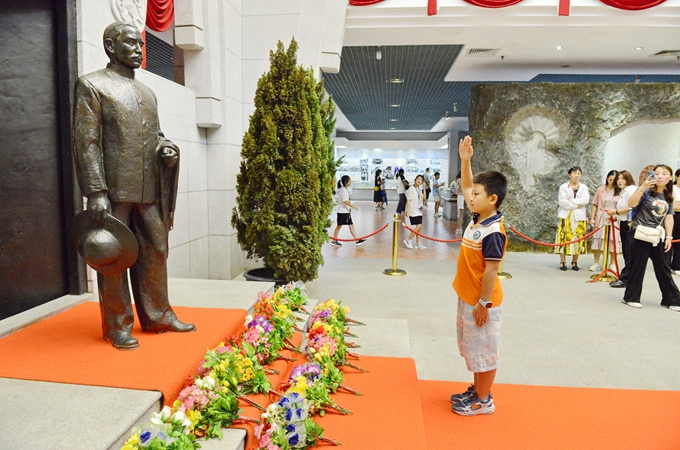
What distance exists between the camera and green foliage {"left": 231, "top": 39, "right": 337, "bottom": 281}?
4.82m

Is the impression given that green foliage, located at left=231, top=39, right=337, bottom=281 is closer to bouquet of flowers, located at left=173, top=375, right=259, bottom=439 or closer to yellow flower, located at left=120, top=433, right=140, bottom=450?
Result: bouquet of flowers, located at left=173, top=375, right=259, bottom=439

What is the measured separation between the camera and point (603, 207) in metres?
7.35

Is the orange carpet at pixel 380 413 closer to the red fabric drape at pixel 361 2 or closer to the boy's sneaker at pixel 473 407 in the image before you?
the boy's sneaker at pixel 473 407

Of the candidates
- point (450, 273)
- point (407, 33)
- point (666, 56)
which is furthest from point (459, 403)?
point (666, 56)

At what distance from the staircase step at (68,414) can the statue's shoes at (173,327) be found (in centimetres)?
68

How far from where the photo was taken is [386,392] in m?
2.90

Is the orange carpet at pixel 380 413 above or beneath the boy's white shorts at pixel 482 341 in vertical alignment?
beneath

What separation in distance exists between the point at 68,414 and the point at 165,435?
0.49 metres

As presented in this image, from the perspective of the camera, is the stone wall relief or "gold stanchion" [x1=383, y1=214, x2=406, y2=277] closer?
"gold stanchion" [x1=383, y1=214, x2=406, y2=277]

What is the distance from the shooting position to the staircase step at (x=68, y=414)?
1.84 meters

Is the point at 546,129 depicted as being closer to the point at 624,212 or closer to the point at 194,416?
the point at 624,212

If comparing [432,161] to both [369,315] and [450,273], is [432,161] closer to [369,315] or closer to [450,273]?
[450,273]

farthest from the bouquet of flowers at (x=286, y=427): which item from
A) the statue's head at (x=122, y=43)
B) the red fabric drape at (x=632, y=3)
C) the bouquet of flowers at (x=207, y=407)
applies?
the red fabric drape at (x=632, y=3)

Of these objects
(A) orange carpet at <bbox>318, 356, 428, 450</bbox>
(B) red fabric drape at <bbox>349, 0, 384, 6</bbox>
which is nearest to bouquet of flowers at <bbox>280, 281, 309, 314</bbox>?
(A) orange carpet at <bbox>318, 356, 428, 450</bbox>
